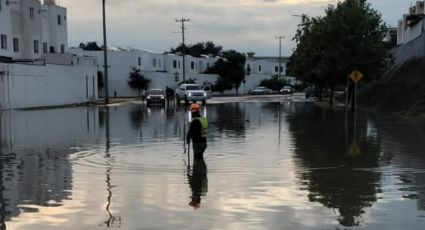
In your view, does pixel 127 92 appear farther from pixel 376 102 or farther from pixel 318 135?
pixel 318 135

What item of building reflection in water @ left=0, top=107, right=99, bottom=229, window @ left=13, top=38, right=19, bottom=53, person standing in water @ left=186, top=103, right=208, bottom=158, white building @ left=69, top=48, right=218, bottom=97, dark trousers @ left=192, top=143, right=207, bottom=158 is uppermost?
window @ left=13, top=38, right=19, bottom=53

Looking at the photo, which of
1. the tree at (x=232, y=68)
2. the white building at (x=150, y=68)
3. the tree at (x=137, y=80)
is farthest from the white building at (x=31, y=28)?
the tree at (x=232, y=68)

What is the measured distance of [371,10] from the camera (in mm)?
41844

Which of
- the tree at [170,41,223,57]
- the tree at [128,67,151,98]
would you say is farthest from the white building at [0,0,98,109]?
the tree at [170,41,223,57]

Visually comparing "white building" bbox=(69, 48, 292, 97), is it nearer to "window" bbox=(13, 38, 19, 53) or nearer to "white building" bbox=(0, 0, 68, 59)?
"white building" bbox=(0, 0, 68, 59)

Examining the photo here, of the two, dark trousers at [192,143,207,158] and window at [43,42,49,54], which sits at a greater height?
window at [43,42,49,54]

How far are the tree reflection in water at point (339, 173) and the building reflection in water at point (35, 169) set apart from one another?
4422mm

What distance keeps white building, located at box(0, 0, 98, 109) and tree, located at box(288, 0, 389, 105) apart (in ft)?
78.4

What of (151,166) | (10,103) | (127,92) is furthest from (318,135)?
(127,92)

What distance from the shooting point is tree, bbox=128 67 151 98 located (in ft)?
302

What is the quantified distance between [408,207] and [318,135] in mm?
12650

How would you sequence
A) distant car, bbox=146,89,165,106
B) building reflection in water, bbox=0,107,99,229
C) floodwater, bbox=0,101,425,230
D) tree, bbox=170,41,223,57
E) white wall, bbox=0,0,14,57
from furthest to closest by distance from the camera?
tree, bbox=170,41,223,57, white wall, bbox=0,0,14,57, distant car, bbox=146,89,165,106, building reflection in water, bbox=0,107,99,229, floodwater, bbox=0,101,425,230

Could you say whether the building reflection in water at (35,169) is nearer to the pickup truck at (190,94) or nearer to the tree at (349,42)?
the tree at (349,42)

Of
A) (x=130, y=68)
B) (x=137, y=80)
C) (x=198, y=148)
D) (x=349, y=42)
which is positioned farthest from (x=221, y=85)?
(x=198, y=148)
